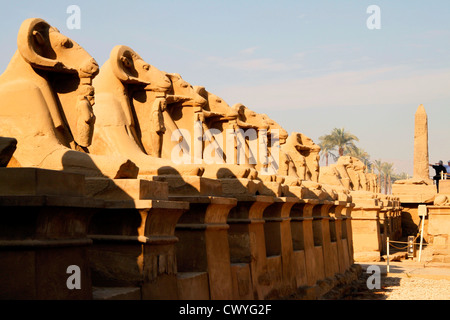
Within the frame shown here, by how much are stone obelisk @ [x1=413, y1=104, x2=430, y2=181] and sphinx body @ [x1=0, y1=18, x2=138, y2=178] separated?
42954 millimetres

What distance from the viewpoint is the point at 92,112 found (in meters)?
6.36

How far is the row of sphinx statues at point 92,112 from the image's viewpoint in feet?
18.6

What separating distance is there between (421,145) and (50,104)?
143 feet

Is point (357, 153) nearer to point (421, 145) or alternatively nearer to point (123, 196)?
point (421, 145)

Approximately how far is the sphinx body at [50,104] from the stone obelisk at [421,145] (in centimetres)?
4295

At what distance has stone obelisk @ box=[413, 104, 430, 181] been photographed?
154 feet

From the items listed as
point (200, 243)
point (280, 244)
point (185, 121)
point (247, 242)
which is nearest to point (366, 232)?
point (280, 244)

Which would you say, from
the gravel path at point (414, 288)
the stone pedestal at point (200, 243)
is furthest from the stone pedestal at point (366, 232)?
the stone pedestal at point (200, 243)

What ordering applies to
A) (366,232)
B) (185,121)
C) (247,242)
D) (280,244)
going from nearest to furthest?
(247,242)
(280,244)
(185,121)
(366,232)

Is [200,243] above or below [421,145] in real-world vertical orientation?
below

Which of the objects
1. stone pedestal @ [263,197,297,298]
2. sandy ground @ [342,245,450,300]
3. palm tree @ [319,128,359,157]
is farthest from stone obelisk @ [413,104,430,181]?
stone pedestal @ [263,197,297,298]

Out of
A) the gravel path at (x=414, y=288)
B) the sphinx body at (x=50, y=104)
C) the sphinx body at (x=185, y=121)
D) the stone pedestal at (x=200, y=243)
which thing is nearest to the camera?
the sphinx body at (x=50, y=104)

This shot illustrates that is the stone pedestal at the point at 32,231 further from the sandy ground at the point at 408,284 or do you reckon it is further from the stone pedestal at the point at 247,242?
the sandy ground at the point at 408,284
